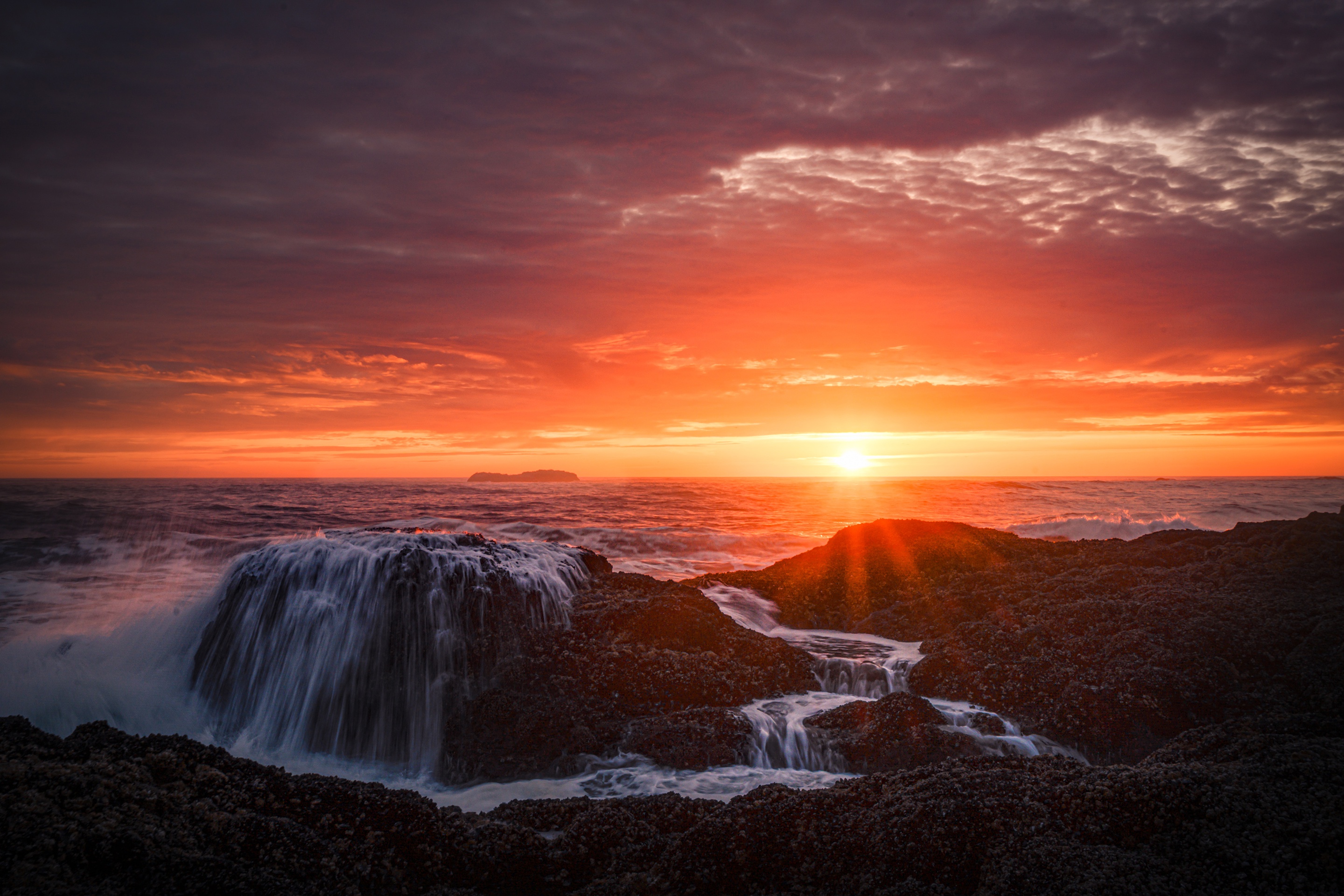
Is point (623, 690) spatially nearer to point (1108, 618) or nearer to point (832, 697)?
point (832, 697)

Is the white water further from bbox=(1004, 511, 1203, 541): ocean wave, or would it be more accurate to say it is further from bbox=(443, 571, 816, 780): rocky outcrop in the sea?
bbox=(1004, 511, 1203, 541): ocean wave

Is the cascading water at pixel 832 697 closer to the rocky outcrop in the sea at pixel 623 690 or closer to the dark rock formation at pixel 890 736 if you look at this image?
the dark rock formation at pixel 890 736

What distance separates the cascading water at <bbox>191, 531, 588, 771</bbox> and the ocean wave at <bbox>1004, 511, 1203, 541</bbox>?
22551mm

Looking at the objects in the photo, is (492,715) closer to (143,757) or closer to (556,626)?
(556,626)

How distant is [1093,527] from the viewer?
85.2 feet

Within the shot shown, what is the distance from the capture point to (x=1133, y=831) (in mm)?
3543

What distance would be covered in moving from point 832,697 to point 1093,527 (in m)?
22.9

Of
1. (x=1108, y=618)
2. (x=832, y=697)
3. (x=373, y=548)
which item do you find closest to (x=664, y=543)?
(x=832, y=697)

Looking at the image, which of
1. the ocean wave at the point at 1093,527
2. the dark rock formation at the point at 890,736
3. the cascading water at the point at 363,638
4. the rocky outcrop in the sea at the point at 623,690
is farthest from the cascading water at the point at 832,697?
the ocean wave at the point at 1093,527

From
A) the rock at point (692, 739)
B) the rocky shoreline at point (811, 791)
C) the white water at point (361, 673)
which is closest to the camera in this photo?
the rocky shoreline at point (811, 791)

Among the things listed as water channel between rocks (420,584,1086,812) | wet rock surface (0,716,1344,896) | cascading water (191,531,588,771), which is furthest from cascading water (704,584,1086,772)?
cascading water (191,531,588,771)

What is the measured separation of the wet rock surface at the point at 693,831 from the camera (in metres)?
3.12

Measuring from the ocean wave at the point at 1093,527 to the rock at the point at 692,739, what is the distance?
21.9m

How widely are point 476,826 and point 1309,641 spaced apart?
8.06m
